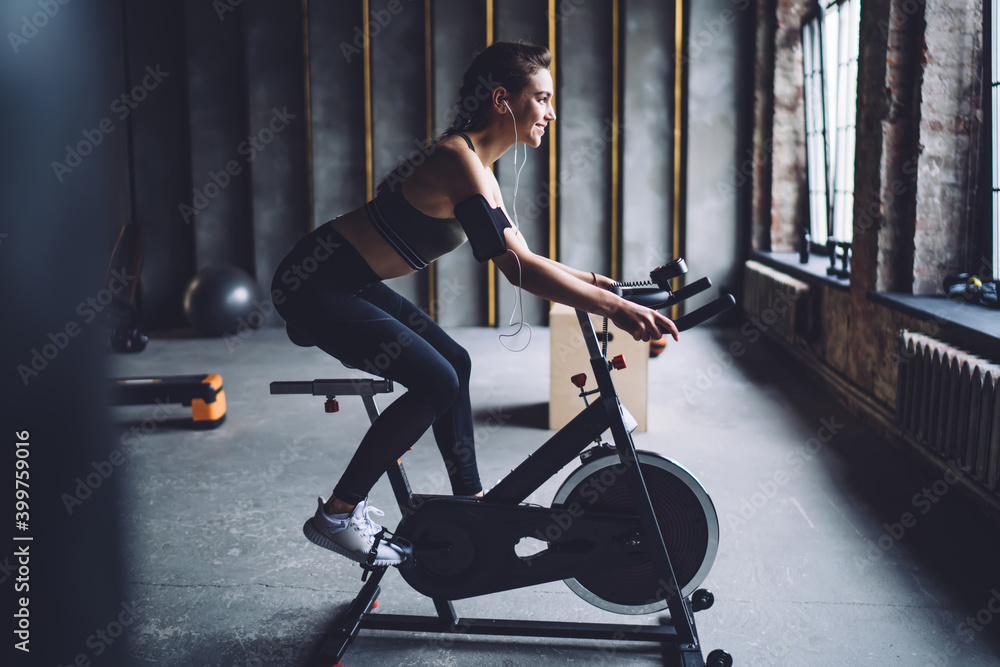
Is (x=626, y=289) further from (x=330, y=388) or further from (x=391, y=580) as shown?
(x=391, y=580)

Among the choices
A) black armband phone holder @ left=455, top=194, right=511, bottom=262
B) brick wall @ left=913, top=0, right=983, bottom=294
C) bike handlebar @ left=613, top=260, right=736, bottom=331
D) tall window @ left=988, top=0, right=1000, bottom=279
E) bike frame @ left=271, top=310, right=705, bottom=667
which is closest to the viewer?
black armband phone holder @ left=455, top=194, right=511, bottom=262

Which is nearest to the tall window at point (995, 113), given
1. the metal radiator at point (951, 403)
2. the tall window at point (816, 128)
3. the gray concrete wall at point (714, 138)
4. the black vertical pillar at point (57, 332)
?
the metal radiator at point (951, 403)

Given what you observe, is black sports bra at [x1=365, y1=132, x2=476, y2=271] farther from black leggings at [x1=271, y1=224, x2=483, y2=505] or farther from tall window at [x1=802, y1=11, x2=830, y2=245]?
tall window at [x1=802, y1=11, x2=830, y2=245]

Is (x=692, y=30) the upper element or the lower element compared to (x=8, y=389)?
upper

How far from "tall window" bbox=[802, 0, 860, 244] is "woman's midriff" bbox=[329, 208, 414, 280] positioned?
415cm

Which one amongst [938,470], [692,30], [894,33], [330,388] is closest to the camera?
[330,388]

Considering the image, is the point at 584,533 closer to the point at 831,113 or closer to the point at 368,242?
the point at 368,242

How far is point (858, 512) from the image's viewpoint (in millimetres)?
3045

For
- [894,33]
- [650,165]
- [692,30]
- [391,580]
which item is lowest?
[391,580]

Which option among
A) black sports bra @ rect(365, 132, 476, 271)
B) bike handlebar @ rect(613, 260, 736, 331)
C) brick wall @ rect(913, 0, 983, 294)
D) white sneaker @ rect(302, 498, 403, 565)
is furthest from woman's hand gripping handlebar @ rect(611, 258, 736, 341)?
brick wall @ rect(913, 0, 983, 294)

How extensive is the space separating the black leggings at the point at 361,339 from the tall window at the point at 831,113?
4.16 m

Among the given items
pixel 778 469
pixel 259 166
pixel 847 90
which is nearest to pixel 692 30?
pixel 847 90

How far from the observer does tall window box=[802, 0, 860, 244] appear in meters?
5.39

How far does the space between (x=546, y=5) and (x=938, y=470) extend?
5410 millimetres
